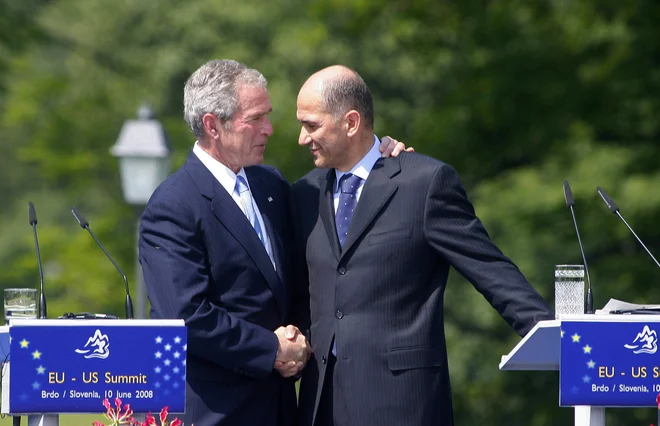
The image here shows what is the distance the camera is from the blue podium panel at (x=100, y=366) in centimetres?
383

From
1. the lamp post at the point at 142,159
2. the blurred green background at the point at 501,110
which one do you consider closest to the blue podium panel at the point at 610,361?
the lamp post at the point at 142,159

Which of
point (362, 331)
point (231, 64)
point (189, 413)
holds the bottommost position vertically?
point (189, 413)

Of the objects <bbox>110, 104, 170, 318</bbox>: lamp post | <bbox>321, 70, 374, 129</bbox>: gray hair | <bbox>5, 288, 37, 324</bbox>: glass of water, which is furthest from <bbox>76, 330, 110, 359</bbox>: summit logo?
<bbox>110, 104, 170, 318</bbox>: lamp post

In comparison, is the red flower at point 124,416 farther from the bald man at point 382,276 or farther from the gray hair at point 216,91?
the gray hair at point 216,91

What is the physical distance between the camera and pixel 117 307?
56.6ft

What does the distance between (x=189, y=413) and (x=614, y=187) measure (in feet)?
24.8

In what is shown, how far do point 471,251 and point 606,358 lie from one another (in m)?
0.70

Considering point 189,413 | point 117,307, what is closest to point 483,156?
point 117,307

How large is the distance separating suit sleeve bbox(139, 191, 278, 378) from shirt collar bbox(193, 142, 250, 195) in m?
0.22

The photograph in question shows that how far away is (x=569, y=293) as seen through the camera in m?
4.27

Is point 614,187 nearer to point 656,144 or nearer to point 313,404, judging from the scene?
point 656,144

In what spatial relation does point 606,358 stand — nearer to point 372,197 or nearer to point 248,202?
point 372,197

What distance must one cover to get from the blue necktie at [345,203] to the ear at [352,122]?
0.17 meters

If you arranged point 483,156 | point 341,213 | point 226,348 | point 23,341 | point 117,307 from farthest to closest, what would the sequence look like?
point 117,307
point 483,156
point 341,213
point 226,348
point 23,341
